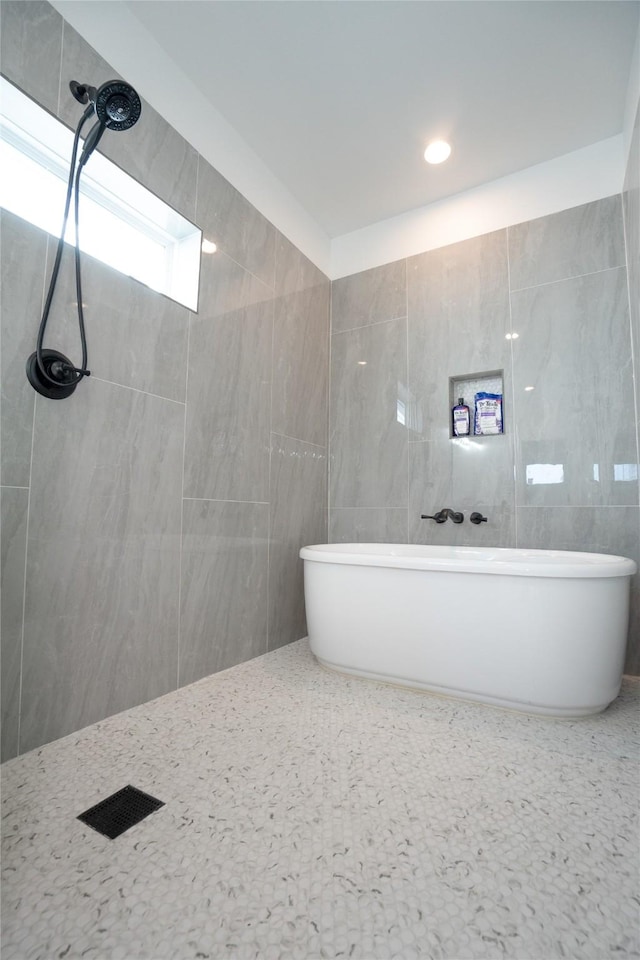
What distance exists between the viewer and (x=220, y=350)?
79.1 inches

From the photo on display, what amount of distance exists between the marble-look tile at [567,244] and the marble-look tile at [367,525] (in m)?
1.42

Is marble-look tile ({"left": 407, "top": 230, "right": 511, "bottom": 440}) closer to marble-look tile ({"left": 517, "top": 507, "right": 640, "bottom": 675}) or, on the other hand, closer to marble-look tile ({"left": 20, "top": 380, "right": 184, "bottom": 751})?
marble-look tile ({"left": 517, "top": 507, "right": 640, "bottom": 675})

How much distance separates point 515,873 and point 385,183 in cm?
292

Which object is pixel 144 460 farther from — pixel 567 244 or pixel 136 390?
pixel 567 244

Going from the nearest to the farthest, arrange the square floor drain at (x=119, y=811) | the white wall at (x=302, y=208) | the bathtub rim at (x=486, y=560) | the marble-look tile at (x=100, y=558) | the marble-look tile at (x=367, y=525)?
1. the square floor drain at (x=119, y=811)
2. the marble-look tile at (x=100, y=558)
3. the bathtub rim at (x=486, y=560)
4. the white wall at (x=302, y=208)
5. the marble-look tile at (x=367, y=525)

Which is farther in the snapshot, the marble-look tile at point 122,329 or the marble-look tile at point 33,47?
the marble-look tile at point 122,329

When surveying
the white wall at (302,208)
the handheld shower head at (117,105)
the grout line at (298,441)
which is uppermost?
the white wall at (302,208)

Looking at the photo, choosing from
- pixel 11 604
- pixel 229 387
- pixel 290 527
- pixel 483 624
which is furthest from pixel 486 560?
pixel 11 604

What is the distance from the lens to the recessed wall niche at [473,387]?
2389mm

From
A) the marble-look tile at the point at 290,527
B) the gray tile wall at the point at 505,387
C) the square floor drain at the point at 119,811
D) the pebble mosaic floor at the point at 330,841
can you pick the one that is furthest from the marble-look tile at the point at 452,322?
the square floor drain at the point at 119,811

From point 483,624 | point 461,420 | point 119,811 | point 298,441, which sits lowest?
point 119,811

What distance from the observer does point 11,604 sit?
4.05 ft

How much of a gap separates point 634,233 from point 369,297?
1387mm

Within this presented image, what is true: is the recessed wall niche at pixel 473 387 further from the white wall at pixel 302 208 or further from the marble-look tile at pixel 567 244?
the white wall at pixel 302 208
